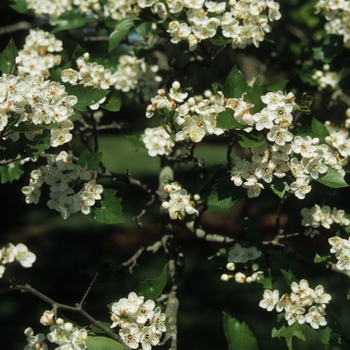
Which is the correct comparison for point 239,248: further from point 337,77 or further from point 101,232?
point 101,232

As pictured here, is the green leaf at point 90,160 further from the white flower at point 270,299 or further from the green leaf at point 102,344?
the white flower at point 270,299

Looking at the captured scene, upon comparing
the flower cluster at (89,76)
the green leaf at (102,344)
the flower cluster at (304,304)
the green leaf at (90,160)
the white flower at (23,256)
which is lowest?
the flower cluster at (304,304)

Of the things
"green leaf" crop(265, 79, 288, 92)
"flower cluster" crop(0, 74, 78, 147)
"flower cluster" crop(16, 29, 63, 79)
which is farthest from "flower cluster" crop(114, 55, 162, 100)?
"flower cluster" crop(0, 74, 78, 147)

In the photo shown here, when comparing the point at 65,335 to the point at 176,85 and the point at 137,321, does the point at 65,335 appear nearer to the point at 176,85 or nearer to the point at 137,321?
the point at 137,321

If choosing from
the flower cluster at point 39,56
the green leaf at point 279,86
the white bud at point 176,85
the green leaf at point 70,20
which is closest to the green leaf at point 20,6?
the green leaf at point 70,20

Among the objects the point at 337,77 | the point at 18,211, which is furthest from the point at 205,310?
the point at 18,211

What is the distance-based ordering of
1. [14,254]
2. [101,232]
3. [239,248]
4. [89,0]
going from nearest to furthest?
[14,254] → [239,248] → [89,0] → [101,232]
